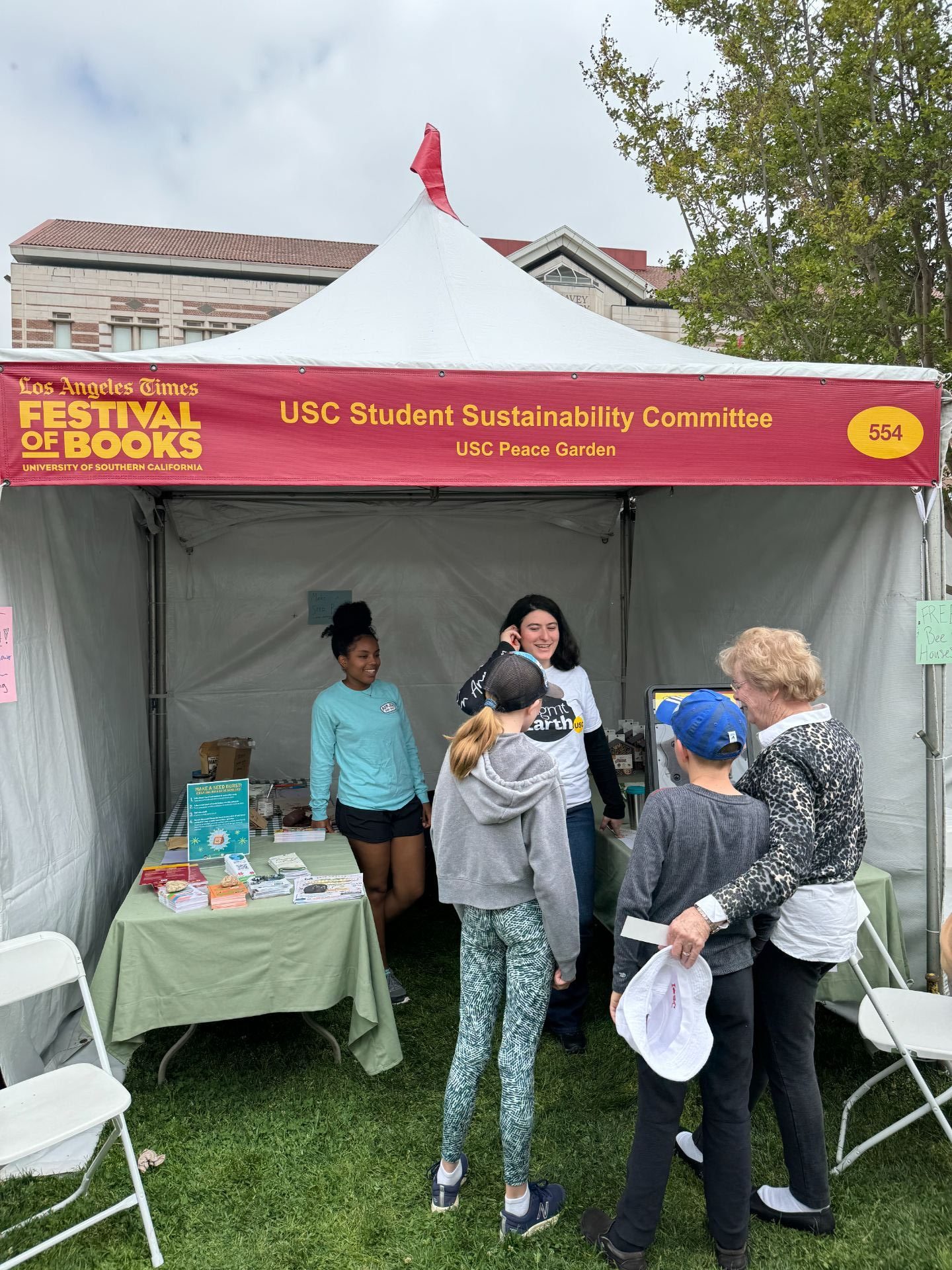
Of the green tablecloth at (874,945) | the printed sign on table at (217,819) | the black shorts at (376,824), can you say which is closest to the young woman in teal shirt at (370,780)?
the black shorts at (376,824)

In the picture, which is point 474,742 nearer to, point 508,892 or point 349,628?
point 508,892

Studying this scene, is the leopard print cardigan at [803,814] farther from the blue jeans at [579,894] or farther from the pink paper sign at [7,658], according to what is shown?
the pink paper sign at [7,658]

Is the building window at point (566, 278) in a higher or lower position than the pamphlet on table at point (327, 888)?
higher

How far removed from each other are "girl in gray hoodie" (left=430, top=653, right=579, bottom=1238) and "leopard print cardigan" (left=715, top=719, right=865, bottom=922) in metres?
0.40

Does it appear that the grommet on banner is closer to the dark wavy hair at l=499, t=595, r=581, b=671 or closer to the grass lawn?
the dark wavy hair at l=499, t=595, r=581, b=671

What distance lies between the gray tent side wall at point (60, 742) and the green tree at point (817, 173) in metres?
4.95

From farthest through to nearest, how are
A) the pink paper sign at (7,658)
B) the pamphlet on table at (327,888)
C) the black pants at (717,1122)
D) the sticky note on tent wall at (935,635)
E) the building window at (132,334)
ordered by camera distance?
the building window at (132,334) → the sticky note on tent wall at (935,635) → the pamphlet on table at (327,888) → the pink paper sign at (7,658) → the black pants at (717,1122)

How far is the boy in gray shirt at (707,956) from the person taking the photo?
5.72ft

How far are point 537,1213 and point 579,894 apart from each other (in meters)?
1.10

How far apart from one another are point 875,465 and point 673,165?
4.79 meters

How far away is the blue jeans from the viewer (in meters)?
2.96

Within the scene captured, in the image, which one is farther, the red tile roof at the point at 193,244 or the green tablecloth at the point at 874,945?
the red tile roof at the point at 193,244

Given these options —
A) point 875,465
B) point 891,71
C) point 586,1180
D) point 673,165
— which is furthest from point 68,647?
point 891,71

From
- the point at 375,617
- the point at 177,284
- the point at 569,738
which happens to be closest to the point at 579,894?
the point at 569,738
